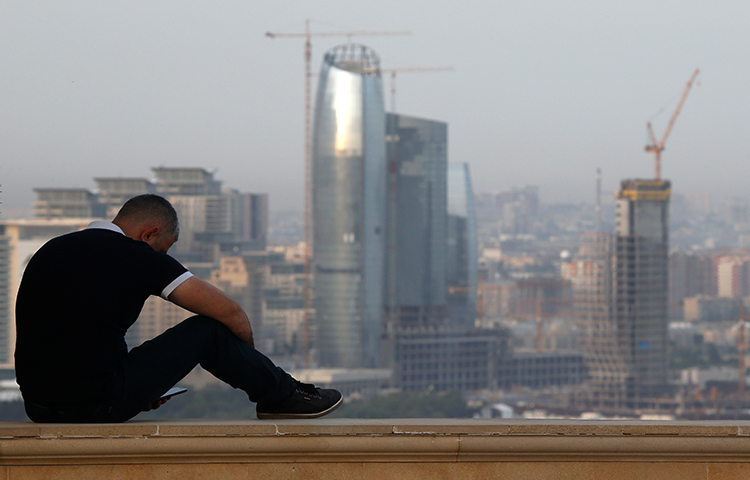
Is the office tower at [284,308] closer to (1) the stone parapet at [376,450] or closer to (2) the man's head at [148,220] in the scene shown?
(2) the man's head at [148,220]

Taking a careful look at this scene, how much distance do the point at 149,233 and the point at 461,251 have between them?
9592cm

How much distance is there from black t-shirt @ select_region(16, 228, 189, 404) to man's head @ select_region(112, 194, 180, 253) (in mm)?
158

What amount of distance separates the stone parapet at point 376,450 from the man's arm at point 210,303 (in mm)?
338

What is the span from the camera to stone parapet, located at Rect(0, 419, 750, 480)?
8.11 ft

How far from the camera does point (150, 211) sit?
2906 mm

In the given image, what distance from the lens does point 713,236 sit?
121 meters

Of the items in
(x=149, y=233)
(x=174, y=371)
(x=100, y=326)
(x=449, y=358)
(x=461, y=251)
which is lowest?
(x=449, y=358)

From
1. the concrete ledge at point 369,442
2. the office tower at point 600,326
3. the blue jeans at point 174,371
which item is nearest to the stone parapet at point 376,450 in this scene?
the concrete ledge at point 369,442

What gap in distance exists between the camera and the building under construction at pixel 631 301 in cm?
8212

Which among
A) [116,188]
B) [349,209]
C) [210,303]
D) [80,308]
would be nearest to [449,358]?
[349,209]

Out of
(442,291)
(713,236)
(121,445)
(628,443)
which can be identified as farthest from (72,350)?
(713,236)

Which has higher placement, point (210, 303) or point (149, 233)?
point (149, 233)

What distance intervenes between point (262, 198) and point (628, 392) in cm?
4551

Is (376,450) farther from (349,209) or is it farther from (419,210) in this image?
(419,210)
